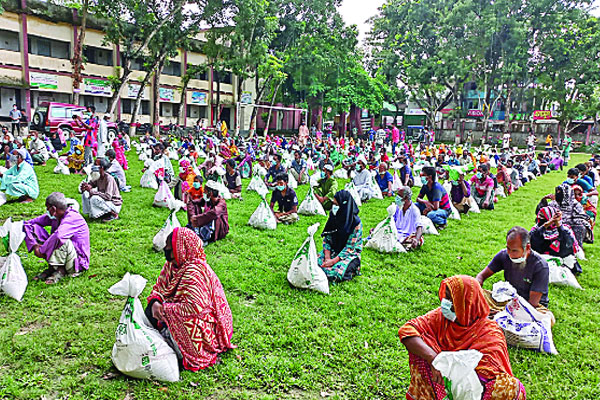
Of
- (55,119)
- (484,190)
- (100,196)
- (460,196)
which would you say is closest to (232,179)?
(100,196)

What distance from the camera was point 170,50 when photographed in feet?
73.8

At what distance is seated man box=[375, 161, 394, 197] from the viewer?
11.4 meters

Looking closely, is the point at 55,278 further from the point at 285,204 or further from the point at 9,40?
the point at 9,40

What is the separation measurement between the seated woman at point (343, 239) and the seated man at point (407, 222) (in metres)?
1.61

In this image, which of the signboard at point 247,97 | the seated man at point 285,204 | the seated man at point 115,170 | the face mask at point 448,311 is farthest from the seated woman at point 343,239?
the signboard at point 247,97

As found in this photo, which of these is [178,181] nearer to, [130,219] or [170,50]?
[130,219]

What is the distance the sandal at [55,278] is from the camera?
5043mm

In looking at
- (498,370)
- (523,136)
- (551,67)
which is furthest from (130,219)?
(523,136)

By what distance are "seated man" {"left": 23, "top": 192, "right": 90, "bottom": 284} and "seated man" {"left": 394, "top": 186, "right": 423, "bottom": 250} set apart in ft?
15.0

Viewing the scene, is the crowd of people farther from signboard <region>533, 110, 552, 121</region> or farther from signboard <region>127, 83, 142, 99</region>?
signboard <region>533, 110, 552, 121</region>

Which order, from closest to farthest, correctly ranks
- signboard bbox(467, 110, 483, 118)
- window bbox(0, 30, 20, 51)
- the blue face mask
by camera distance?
the blue face mask → window bbox(0, 30, 20, 51) → signboard bbox(467, 110, 483, 118)

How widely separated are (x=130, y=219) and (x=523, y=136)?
116ft

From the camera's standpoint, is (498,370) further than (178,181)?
No

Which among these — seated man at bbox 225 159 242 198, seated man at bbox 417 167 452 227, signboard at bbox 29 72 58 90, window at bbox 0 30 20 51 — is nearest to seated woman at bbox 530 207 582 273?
seated man at bbox 417 167 452 227
